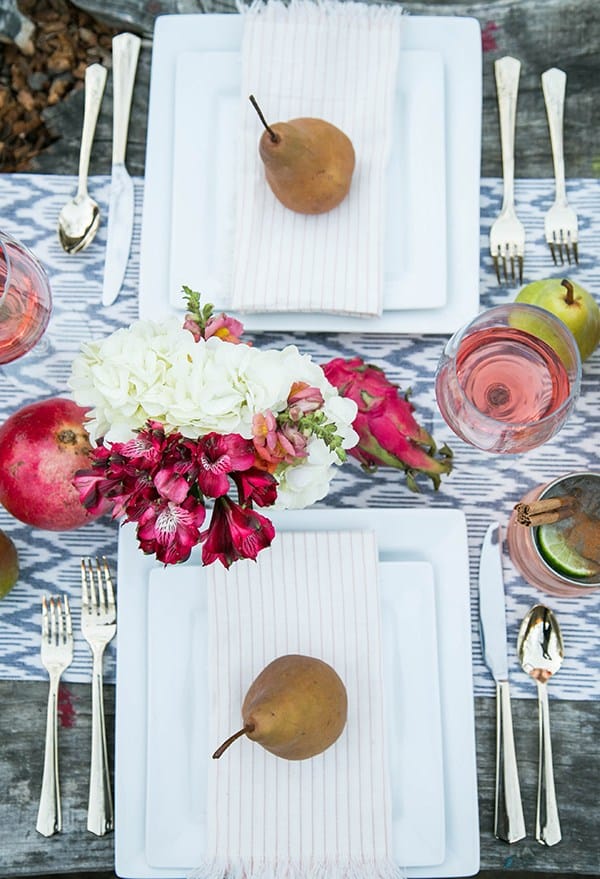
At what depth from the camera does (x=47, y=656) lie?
2.34 ft

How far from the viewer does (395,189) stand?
0.74 meters

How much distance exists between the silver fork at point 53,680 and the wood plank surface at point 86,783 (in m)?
0.01

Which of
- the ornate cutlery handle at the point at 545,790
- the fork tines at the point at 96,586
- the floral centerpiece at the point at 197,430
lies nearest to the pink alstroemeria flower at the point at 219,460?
the floral centerpiece at the point at 197,430

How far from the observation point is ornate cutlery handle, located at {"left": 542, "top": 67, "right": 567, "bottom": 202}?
0.76 meters

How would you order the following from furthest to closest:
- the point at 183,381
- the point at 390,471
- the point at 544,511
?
1. the point at 390,471
2. the point at 544,511
3. the point at 183,381

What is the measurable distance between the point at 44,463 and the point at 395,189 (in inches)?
15.4

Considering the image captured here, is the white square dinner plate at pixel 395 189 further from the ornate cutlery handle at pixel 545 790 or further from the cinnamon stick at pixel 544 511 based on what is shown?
the ornate cutlery handle at pixel 545 790

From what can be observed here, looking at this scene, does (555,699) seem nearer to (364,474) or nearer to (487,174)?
(364,474)

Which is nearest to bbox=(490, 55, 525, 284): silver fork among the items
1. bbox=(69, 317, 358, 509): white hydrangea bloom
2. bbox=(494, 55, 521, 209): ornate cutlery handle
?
bbox=(494, 55, 521, 209): ornate cutlery handle

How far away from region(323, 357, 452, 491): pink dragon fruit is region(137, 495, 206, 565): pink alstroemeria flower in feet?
0.67

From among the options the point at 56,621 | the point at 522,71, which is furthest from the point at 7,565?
the point at 522,71

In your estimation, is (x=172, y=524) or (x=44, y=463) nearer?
(x=172, y=524)

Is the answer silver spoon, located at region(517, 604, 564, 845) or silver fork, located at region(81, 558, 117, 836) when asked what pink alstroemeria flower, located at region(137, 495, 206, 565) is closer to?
silver fork, located at region(81, 558, 117, 836)

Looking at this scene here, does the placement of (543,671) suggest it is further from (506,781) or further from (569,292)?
(569,292)
